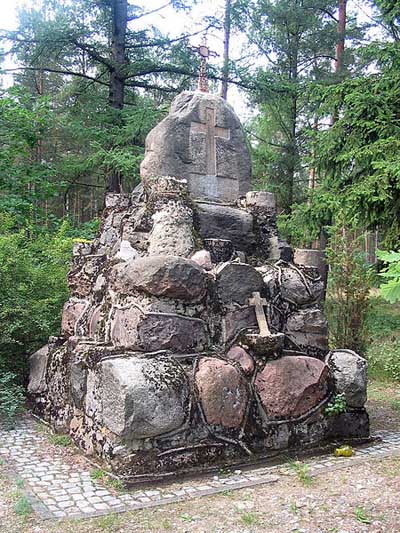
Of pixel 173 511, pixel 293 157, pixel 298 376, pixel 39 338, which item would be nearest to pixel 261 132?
pixel 293 157

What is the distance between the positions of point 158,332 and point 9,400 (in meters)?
1.92

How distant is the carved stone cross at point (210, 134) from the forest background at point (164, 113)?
7.31 ft

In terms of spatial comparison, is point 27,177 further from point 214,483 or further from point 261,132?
point 261,132

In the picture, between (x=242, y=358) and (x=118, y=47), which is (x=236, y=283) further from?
(x=118, y=47)

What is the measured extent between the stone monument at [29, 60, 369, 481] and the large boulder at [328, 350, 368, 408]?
0.03ft

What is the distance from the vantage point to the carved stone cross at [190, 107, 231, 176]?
519cm

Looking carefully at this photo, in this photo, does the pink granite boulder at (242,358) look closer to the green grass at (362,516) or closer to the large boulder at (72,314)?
the green grass at (362,516)

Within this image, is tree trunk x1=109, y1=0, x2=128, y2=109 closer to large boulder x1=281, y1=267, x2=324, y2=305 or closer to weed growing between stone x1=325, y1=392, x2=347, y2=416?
large boulder x1=281, y1=267, x2=324, y2=305

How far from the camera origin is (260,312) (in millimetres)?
4281

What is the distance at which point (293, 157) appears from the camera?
1370cm

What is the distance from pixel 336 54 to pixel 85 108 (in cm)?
635

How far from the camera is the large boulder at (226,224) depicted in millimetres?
4781

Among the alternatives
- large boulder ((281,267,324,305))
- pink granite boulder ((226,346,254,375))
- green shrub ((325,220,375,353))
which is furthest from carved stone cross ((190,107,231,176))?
green shrub ((325,220,375,353))

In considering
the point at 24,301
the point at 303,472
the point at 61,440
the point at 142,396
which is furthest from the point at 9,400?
the point at 303,472
